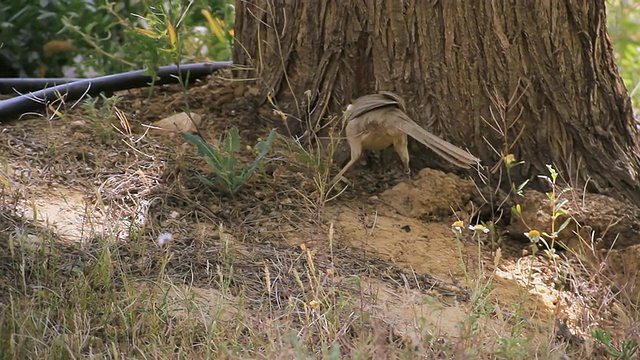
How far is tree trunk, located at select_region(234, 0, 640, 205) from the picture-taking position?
12.8 feet

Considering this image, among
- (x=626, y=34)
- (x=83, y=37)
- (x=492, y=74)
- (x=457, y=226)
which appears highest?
(x=492, y=74)

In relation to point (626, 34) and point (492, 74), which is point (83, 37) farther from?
point (626, 34)

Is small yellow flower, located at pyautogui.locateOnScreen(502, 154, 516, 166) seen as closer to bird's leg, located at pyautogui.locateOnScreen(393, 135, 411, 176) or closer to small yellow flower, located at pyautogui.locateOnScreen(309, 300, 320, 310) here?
bird's leg, located at pyautogui.locateOnScreen(393, 135, 411, 176)

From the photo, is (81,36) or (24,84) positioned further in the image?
(81,36)

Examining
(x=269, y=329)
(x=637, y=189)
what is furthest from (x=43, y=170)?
(x=637, y=189)

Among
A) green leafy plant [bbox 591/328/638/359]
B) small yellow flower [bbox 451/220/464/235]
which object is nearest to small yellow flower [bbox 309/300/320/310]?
small yellow flower [bbox 451/220/464/235]

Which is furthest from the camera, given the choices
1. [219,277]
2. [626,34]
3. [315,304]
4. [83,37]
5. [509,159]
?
[626,34]

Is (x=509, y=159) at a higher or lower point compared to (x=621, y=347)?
higher

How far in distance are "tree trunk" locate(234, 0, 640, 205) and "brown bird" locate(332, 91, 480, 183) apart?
0.14 metres

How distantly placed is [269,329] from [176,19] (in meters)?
2.04

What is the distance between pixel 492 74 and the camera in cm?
394

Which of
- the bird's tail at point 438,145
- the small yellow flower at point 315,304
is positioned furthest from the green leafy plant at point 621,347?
the bird's tail at point 438,145

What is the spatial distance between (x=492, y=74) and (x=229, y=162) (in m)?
1.15

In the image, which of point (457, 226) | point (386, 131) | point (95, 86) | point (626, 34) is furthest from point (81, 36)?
point (626, 34)
